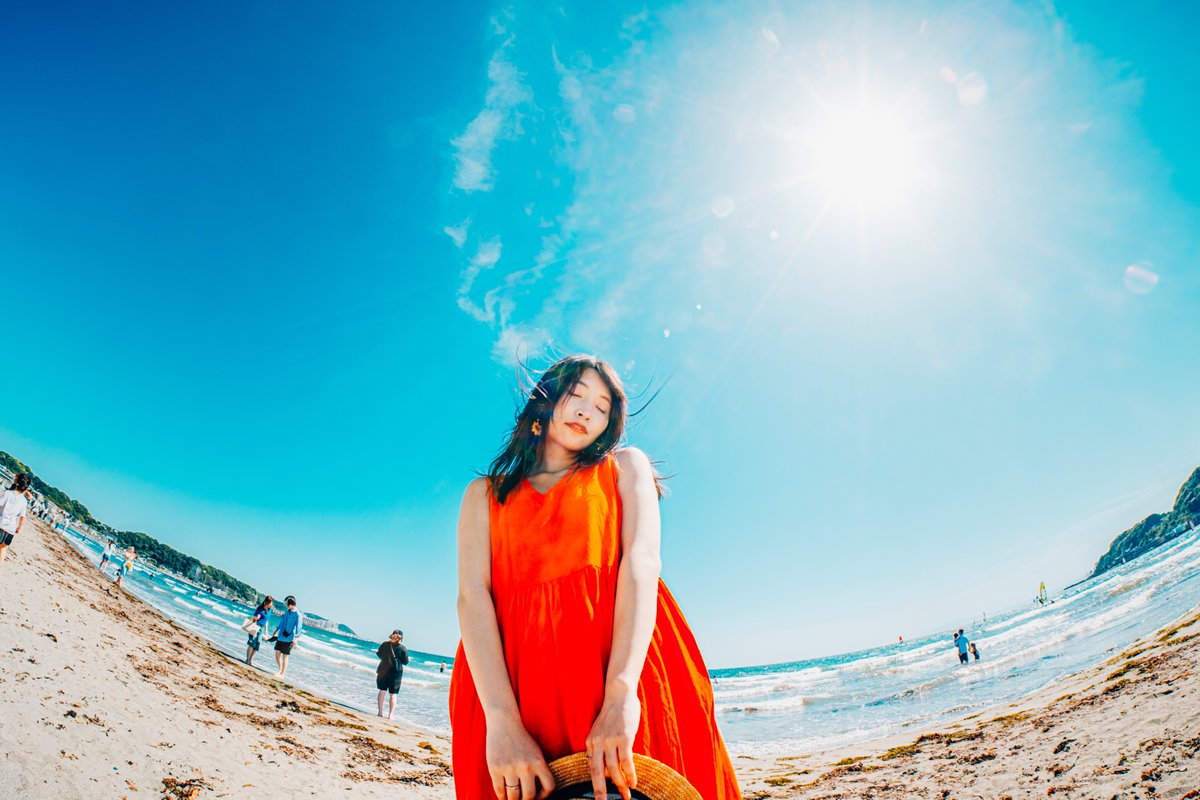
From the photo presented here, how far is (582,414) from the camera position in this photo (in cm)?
171

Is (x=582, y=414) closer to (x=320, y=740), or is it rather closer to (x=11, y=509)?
(x=320, y=740)

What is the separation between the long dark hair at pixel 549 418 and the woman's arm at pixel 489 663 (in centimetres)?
14

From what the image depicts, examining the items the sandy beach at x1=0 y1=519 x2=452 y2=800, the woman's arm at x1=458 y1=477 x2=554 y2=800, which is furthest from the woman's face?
the sandy beach at x1=0 y1=519 x2=452 y2=800

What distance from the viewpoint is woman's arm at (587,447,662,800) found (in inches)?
41.9

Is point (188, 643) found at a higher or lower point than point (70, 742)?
higher

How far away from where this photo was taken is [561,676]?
1.28 metres

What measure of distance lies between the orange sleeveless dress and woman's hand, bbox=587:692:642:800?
0.34 feet

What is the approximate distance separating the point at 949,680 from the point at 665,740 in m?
23.6

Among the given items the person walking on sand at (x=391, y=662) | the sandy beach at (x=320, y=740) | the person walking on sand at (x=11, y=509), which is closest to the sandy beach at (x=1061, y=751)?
the sandy beach at (x=320, y=740)

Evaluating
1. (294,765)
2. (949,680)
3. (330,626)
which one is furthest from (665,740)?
(330,626)

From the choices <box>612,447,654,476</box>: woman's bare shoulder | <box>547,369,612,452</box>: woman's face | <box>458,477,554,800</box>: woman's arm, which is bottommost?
<box>458,477,554,800</box>: woman's arm

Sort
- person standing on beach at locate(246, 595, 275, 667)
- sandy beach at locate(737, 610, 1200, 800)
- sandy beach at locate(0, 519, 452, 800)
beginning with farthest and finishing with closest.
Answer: person standing on beach at locate(246, 595, 275, 667) → sandy beach at locate(0, 519, 452, 800) → sandy beach at locate(737, 610, 1200, 800)

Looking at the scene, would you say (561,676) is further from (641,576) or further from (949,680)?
(949,680)

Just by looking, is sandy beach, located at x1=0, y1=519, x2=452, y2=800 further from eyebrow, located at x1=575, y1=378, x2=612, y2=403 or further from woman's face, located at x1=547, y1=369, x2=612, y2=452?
eyebrow, located at x1=575, y1=378, x2=612, y2=403
